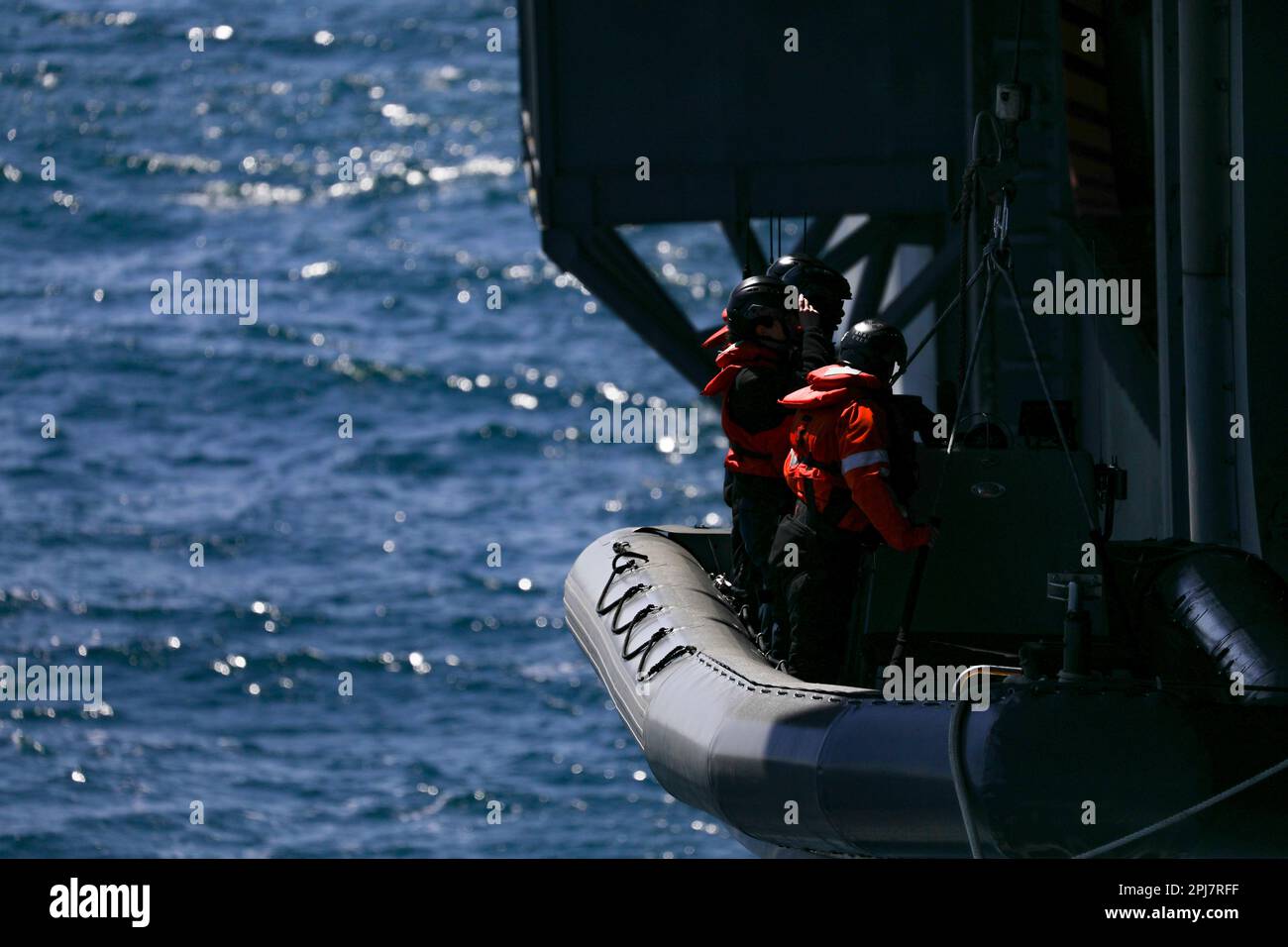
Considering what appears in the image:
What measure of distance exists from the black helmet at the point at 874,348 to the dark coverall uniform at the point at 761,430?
2.52ft

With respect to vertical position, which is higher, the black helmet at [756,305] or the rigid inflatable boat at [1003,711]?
the black helmet at [756,305]

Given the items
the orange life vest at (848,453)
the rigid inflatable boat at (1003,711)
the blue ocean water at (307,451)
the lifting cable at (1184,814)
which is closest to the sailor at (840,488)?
the orange life vest at (848,453)

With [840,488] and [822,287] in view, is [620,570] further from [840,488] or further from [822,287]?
[840,488]

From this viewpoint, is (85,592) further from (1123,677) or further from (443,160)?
(1123,677)

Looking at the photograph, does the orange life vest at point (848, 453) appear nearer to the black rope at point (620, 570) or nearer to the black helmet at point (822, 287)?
the black helmet at point (822, 287)

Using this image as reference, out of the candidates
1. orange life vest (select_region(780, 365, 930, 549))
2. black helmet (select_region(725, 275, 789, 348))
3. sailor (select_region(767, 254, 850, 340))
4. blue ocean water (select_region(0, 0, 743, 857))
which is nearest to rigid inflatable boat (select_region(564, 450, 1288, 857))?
orange life vest (select_region(780, 365, 930, 549))

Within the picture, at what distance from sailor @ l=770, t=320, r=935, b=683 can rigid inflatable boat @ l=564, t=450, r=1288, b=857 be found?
0.35 metres

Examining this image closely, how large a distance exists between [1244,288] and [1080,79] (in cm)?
407

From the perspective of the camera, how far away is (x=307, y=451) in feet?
190

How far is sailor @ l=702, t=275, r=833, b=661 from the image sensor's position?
39.1ft

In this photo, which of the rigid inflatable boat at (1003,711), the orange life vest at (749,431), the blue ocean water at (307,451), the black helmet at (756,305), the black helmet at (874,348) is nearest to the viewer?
the rigid inflatable boat at (1003,711)

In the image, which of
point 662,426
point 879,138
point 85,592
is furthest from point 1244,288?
point 662,426

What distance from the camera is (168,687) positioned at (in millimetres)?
48469

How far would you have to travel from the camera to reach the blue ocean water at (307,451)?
1780 inches
